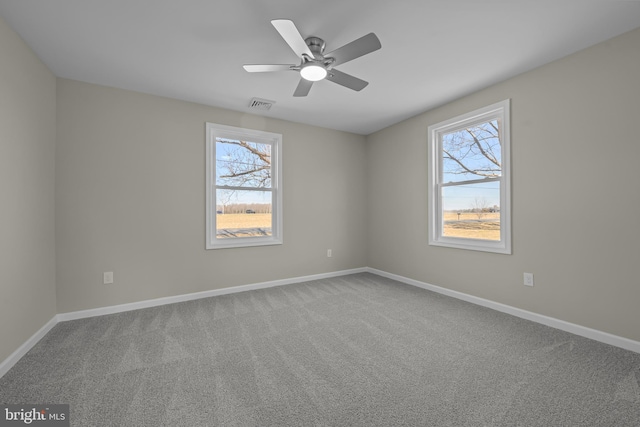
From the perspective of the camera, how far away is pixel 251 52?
93.7 inches

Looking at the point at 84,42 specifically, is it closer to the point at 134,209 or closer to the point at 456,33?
the point at 134,209

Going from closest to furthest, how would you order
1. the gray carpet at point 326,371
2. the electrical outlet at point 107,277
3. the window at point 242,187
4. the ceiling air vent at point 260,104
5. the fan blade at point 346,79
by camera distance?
1. the gray carpet at point 326,371
2. the fan blade at point 346,79
3. the electrical outlet at point 107,277
4. the ceiling air vent at point 260,104
5. the window at point 242,187

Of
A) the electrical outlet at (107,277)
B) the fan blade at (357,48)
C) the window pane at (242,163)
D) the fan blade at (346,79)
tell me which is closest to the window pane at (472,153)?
the fan blade at (346,79)

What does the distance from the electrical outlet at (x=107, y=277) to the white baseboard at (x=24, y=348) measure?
1.61 ft

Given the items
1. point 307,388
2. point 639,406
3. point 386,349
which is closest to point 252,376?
point 307,388

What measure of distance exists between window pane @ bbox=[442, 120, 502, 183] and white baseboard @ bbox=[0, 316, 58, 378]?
179 inches

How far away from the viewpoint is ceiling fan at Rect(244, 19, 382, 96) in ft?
5.86

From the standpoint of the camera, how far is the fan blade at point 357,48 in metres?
1.80

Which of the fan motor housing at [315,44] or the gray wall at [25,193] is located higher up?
the fan motor housing at [315,44]

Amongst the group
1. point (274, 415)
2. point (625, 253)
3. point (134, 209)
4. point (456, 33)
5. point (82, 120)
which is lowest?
point (274, 415)

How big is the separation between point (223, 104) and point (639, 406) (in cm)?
439

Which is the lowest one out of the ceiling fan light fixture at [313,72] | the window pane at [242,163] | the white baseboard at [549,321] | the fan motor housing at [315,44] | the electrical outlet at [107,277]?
the white baseboard at [549,321]

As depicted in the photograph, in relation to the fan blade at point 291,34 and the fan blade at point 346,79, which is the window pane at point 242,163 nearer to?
the fan blade at point 346,79

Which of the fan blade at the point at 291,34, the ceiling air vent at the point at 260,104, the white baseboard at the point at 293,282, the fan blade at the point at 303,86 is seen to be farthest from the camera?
the ceiling air vent at the point at 260,104
